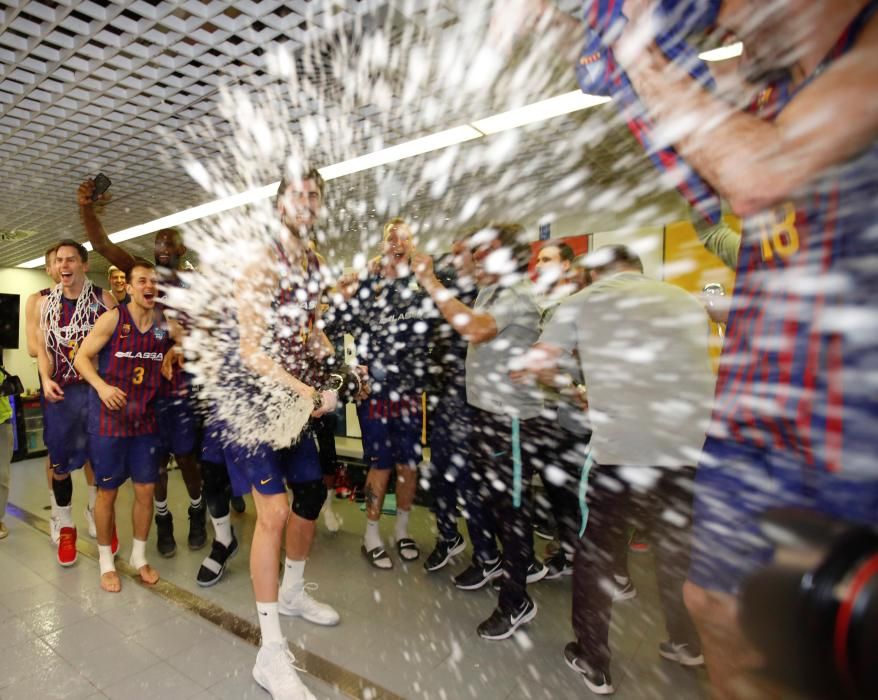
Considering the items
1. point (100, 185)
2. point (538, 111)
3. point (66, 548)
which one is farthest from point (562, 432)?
point (100, 185)

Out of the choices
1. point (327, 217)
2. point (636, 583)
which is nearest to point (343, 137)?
point (327, 217)

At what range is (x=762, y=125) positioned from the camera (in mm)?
616

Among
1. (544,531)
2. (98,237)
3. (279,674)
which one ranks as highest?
(98,237)

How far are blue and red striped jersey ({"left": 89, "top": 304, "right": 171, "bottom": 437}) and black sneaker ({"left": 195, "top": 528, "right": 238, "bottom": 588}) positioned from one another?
29.3 inches

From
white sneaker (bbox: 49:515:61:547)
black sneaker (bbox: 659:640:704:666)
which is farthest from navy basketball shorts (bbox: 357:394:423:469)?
white sneaker (bbox: 49:515:61:547)

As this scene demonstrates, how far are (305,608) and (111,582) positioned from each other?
44.9 inches

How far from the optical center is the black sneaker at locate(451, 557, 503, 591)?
8.12 feet

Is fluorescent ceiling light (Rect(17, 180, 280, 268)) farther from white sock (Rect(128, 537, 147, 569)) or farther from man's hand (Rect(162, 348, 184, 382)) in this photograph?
white sock (Rect(128, 537, 147, 569))

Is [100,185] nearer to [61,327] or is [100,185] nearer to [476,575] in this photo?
[61,327]

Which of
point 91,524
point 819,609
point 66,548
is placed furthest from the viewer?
point 91,524

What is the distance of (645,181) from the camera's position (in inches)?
157

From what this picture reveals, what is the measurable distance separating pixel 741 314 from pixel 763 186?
0.23 m

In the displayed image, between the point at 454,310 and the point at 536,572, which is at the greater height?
the point at 454,310

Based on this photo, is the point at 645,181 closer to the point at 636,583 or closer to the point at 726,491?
the point at 636,583
